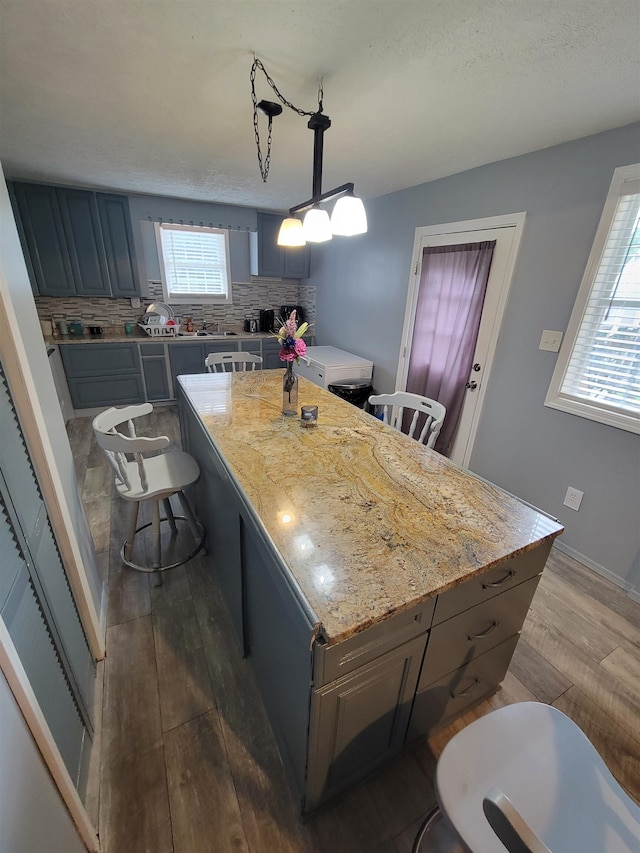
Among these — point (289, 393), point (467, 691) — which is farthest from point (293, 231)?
point (467, 691)

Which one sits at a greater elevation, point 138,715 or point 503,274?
point 503,274

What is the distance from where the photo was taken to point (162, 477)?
182 centimetres

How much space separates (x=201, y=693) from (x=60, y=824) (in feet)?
2.01

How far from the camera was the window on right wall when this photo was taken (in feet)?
5.79

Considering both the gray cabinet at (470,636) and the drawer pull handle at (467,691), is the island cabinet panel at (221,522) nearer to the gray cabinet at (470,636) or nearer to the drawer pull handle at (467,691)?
the gray cabinet at (470,636)

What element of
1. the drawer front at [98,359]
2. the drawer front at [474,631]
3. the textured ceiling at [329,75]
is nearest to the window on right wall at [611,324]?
A: the textured ceiling at [329,75]

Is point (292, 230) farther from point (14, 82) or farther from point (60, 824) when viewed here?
point (60, 824)

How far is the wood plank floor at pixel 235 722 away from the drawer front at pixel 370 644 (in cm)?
68

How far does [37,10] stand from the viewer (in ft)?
3.80

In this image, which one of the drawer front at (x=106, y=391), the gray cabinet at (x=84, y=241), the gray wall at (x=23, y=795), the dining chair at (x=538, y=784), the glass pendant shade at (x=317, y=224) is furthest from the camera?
the drawer front at (x=106, y=391)

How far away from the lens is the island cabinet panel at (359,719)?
0.86 m

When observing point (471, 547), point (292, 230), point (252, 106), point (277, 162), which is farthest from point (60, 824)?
point (277, 162)

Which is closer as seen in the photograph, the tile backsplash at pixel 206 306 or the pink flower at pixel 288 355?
the pink flower at pixel 288 355

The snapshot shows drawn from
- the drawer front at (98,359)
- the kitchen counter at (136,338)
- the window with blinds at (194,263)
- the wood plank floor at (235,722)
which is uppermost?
the window with blinds at (194,263)
